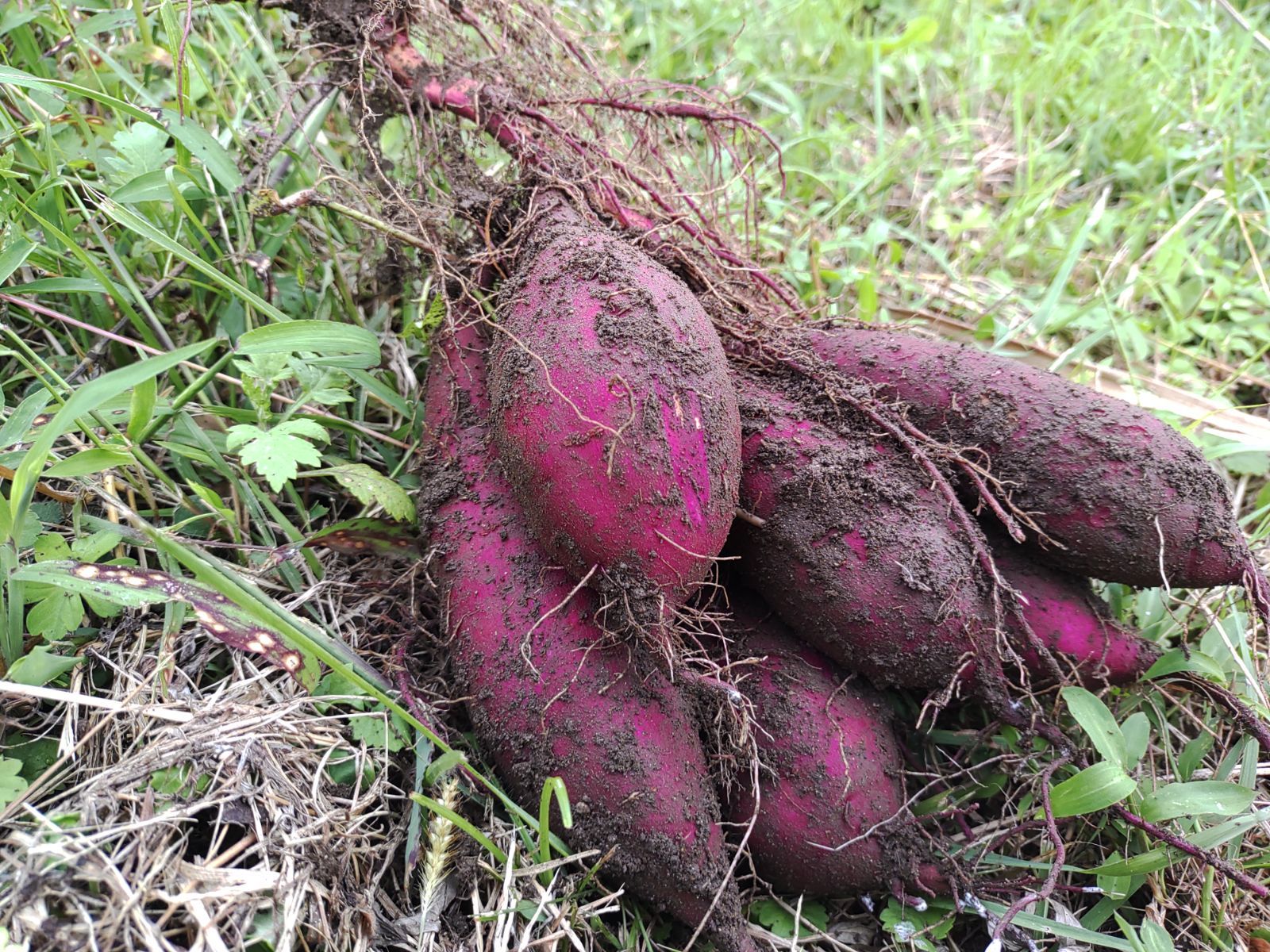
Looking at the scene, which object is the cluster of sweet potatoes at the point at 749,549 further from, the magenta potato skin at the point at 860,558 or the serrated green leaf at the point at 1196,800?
the serrated green leaf at the point at 1196,800

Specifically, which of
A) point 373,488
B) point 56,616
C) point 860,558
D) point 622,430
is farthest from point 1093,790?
point 56,616

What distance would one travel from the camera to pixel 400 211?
1.33m

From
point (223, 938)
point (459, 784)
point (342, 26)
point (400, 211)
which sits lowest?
point (459, 784)

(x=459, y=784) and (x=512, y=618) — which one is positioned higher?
(x=512, y=618)

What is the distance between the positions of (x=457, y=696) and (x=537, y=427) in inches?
15.5

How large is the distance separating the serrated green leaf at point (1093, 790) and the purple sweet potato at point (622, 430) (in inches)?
22.3

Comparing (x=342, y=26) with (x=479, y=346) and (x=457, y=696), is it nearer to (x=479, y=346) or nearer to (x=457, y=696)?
(x=479, y=346)

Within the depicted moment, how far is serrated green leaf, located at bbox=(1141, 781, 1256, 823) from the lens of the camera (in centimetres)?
105

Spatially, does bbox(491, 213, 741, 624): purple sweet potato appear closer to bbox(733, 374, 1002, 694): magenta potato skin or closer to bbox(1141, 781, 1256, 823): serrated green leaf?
bbox(733, 374, 1002, 694): magenta potato skin

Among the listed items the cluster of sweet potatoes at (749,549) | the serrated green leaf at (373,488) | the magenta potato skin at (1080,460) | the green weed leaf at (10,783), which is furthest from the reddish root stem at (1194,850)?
the green weed leaf at (10,783)

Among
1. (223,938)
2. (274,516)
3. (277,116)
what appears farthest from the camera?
(277,116)

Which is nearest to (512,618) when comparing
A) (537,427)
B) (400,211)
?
(537,427)

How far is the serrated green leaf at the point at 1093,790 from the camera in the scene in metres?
1.03

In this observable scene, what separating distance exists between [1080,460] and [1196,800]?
479 millimetres
